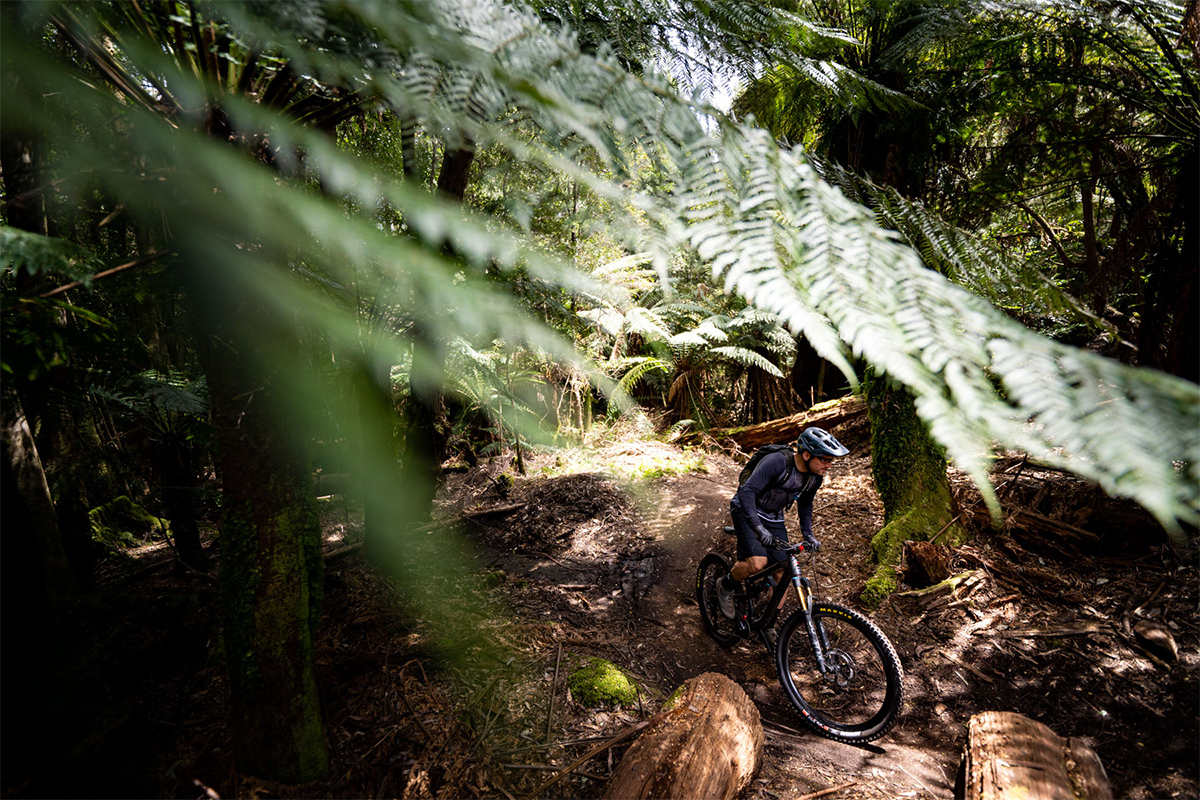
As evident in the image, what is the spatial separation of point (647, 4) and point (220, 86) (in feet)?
4.41

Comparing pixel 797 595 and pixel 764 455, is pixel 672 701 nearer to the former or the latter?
pixel 797 595

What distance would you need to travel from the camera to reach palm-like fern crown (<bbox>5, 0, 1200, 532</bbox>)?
0.58m

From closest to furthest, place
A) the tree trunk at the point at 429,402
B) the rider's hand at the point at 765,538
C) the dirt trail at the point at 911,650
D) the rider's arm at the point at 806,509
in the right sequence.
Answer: the dirt trail at the point at 911,650, the rider's hand at the point at 765,538, the rider's arm at the point at 806,509, the tree trunk at the point at 429,402

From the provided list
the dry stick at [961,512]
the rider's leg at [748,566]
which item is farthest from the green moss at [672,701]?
the dry stick at [961,512]

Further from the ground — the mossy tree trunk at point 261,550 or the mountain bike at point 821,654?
the mossy tree trunk at point 261,550

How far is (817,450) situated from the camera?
3.44 metres

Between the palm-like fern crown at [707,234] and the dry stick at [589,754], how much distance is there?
231 centimetres

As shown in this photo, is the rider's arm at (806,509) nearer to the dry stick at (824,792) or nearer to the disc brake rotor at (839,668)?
the disc brake rotor at (839,668)

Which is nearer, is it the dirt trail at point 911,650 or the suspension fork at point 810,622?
the dirt trail at point 911,650

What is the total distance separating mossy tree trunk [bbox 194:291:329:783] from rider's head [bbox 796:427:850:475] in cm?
314

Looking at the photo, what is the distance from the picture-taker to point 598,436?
948 centimetres

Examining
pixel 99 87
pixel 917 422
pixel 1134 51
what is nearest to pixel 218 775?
pixel 99 87

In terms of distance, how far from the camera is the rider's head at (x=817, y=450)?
11.2 feet

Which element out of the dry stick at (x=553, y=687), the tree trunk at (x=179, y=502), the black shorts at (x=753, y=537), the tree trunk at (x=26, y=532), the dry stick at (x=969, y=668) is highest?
the tree trunk at (x=26, y=532)
